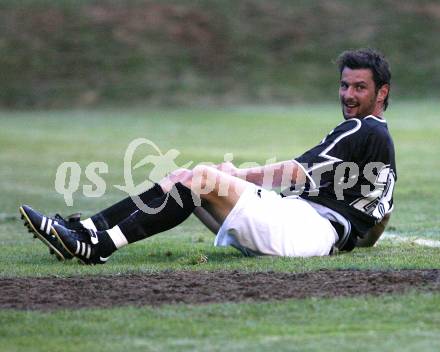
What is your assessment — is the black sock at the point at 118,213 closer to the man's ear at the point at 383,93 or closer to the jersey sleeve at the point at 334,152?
the jersey sleeve at the point at 334,152

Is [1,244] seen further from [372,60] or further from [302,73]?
[302,73]

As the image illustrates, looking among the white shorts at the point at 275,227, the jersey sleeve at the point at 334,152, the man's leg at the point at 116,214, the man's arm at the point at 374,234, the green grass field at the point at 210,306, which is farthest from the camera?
the man's arm at the point at 374,234

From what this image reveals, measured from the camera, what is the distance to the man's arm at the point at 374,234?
26.2 feet

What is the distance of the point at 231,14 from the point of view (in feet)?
147

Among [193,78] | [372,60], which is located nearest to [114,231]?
[372,60]

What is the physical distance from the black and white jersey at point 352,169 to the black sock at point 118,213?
953 mm

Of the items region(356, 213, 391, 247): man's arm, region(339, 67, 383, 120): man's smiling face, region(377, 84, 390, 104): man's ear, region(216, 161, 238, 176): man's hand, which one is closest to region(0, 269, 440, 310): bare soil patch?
region(216, 161, 238, 176): man's hand

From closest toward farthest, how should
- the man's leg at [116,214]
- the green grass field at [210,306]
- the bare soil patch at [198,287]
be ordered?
the green grass field at [210,306] < the bare soil patch at [198,287] < the man's leg at [116,214]

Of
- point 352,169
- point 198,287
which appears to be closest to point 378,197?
point 352,169

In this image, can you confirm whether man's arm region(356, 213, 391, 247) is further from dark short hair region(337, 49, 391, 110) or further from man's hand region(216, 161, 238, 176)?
man's hand region(216, 161, 238, 176)

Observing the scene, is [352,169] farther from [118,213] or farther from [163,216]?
[118,213]

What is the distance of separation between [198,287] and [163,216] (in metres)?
0.98

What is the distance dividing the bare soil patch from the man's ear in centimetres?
144

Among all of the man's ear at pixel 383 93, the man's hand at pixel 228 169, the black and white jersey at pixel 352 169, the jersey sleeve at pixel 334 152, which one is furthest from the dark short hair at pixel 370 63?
the man's hand at pixel 228 169
